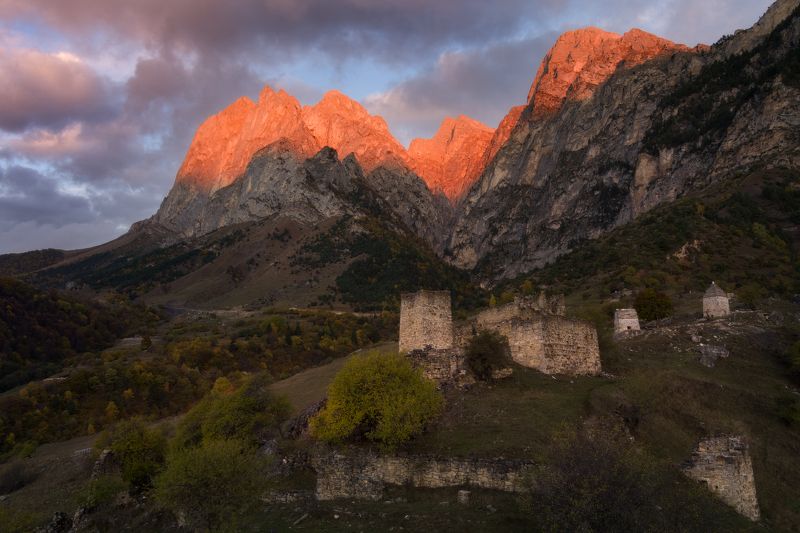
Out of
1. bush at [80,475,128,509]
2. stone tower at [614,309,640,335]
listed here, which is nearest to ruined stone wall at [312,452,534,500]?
bush at [80,475,128,509]

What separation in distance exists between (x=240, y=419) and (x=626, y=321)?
1343 inches

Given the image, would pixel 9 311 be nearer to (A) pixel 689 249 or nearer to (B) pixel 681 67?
(A) pixel 689 249

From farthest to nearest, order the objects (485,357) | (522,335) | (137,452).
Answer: (137,452) → (522,335) → (485,357)

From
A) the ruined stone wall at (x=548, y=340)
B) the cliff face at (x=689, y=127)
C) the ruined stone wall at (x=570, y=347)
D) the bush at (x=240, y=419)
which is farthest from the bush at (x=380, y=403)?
the cliff face at (x=689, y=127)

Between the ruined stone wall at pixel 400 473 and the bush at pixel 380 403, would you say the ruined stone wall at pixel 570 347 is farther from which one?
the ruined stone wall at pixel 400 473

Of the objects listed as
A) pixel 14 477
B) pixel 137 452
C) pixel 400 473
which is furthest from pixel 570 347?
pixel 14 477

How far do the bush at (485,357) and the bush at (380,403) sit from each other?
3568 mm

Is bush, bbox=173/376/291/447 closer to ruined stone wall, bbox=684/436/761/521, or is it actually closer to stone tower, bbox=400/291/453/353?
stone tower, bbox=400/291/453/353

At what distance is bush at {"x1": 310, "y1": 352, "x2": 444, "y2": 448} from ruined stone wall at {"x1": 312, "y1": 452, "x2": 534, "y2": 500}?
945mm

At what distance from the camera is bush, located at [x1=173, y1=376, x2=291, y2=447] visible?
99.0 ft

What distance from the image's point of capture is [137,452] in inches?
1291

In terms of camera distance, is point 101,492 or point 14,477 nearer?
point 101,492

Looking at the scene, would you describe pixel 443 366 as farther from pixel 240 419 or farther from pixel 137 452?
pixel 137 452

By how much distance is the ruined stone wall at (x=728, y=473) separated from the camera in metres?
18.6
